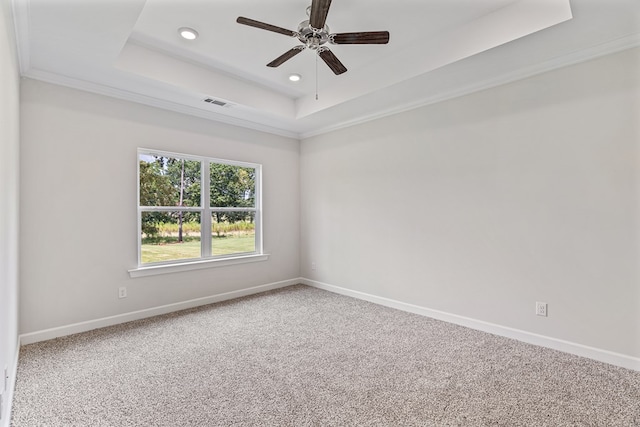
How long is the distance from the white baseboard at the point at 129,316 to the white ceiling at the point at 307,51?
2396mm

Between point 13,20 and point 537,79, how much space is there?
4117 mm

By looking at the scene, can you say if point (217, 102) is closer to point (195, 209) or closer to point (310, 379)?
point (195, 209)

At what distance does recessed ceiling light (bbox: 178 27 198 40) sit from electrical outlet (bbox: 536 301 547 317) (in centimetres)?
395

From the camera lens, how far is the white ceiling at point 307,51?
2.31 metres

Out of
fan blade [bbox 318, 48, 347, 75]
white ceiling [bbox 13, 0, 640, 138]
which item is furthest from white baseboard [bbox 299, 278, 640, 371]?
fan blade [bbox 318, 48, 347, 75]

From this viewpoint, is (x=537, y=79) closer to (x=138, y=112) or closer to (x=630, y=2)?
(x=630, y=2)

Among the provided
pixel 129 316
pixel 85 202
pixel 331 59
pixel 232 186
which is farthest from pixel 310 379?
pixel 232 186

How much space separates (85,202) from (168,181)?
0.93 metres

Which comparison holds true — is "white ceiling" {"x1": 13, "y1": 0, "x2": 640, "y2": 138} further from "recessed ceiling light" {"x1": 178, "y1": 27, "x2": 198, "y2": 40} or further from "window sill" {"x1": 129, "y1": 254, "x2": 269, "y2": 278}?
"window sill" {"x1": 129, "y1": 254, "x2": 269, "y2": 278}

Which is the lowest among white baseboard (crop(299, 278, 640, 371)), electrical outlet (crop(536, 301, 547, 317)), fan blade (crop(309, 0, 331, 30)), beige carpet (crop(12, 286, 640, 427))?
beige carpet (crop(12, 286, 640, 427))

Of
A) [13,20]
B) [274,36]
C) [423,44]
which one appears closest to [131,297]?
[13,20]

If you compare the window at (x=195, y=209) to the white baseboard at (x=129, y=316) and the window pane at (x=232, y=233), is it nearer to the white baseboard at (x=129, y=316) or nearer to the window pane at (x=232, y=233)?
the window pane at (x=232, y=233)

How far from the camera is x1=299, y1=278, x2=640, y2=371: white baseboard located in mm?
2543

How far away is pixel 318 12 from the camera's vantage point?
2041mm
